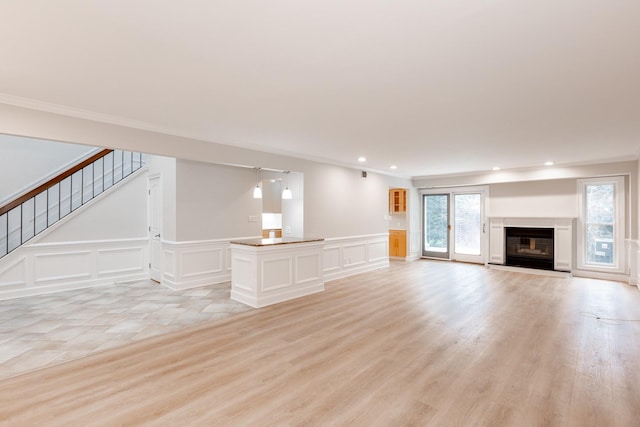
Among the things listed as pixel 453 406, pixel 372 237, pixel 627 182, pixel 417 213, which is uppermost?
pixel 627 182

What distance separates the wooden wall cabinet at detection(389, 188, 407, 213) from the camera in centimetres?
924

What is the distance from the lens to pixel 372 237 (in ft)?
24.8

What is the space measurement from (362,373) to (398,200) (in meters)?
7.20

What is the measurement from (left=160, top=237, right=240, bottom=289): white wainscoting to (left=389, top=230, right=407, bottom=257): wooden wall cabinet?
5.21m

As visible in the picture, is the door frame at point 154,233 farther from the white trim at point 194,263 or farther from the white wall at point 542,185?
the white wall at point 542,185

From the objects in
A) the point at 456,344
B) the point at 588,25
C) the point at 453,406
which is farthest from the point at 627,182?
the point at 453,406

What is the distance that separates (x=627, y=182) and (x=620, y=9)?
650 centimetres

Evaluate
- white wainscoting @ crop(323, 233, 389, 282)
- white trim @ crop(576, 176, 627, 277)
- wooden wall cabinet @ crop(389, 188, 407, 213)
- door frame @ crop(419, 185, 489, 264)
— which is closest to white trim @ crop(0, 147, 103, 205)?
white wainscoting @ crop(323, 233, 389, 282)

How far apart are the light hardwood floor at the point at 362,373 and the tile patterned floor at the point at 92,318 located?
0.28 metres

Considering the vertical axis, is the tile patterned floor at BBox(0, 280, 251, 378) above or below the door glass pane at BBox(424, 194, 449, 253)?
below

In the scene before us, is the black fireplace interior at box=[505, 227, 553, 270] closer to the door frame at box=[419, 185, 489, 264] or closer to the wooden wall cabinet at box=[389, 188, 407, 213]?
the door frame at box=[419, 185, 489, 264]

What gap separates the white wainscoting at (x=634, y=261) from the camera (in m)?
5.68

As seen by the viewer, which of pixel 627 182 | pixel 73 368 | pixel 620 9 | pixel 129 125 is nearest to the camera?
pixel 620 9

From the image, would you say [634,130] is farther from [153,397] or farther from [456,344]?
[153,397]
